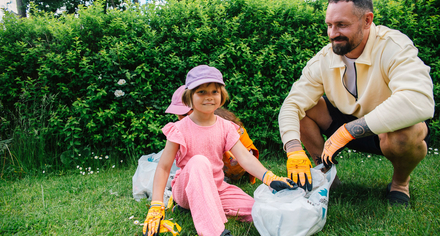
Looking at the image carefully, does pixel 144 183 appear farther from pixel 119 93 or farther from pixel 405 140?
pixel 405 140

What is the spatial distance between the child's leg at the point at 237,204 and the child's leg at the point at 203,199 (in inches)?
11.8

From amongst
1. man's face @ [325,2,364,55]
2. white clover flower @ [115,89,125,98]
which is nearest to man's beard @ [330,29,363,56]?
man's face @ [325,2,364,55]

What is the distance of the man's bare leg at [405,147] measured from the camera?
2012 mm

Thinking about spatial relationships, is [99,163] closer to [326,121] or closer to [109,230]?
[109,230]

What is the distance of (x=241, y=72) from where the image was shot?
3895mm

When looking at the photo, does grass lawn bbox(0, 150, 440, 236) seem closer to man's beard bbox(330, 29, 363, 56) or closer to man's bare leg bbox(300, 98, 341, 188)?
man's bare leg bbox(300, 98, 341, 188)

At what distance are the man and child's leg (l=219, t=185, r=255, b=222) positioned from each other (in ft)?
1.41

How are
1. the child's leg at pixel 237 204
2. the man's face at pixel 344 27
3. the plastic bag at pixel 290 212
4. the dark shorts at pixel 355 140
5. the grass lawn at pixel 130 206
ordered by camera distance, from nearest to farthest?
the plastic bag at pixel 290 212 → the grass lawn at pixel 130 206 → the man's face at pixel 344 27 → the child's leg at pixel 237 204 → the dark shorts at pixel 355 140

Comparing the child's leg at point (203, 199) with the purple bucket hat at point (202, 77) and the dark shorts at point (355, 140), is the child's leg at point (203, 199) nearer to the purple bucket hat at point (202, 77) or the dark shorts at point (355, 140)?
the purple bucket hat at point (202, 77)

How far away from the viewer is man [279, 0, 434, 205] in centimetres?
186

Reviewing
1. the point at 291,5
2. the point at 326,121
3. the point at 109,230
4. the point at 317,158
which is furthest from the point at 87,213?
the point at 291,5

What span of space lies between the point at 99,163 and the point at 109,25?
183 cm

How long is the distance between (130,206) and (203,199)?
3.17 feet

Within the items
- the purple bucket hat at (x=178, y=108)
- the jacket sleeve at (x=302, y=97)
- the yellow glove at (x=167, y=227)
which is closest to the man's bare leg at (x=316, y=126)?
the jacket sleeve at (x=302, y=97)
